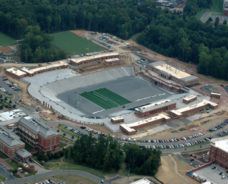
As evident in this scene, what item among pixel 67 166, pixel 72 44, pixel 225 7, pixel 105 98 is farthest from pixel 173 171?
pixel 225 7

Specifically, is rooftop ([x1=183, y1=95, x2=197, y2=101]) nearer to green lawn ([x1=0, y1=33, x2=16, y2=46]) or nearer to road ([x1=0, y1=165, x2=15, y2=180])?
road ([x1=0, y1=165, x2=15, y2=180])

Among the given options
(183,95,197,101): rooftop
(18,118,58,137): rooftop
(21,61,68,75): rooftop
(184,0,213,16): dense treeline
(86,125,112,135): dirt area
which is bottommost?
(86,125,112,135): dirt area

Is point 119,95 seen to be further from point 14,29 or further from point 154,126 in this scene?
point 14,29

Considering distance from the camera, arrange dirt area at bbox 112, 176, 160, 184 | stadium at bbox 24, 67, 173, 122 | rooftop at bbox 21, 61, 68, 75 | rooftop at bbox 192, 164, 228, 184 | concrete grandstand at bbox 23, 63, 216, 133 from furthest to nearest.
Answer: rooftop at bbox 21, 61, 68, 75 → stadium at bbox 24, 67, 173, 122 → concrete grandstand at bbox 23, 63, 216, 133 → rooftop at bbox 192, 164, 228, 184 → dirt area at bbox 112, 176, 160, 184

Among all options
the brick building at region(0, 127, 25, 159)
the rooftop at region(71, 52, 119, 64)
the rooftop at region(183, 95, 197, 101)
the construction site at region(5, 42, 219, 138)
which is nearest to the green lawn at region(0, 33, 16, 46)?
the construction site at region(5, 42, 219, 138)

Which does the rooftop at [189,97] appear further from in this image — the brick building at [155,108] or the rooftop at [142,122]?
the rooftop at [142,122]

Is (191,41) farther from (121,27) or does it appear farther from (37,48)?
(37,48)
